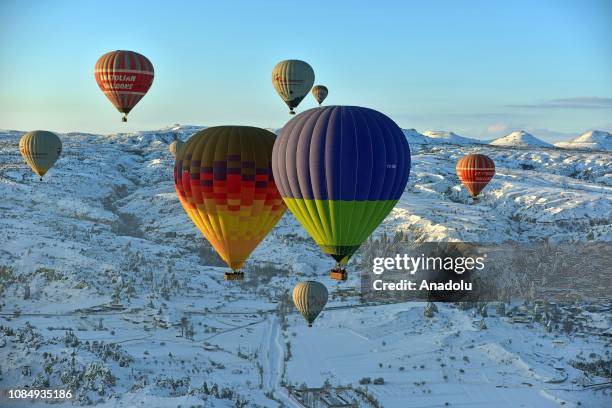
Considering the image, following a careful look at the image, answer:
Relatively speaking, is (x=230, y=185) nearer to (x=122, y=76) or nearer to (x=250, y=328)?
(x=122, y=76)

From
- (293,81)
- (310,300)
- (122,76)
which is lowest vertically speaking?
(310,300)

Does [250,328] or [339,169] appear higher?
[339,169]

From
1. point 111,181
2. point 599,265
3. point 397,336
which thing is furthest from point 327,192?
point 111,181

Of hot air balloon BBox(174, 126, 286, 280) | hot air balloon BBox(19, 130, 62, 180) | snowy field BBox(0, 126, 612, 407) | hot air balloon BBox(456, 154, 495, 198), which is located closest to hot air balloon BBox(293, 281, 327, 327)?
snowy field BBox(0, 126, 612, 407)

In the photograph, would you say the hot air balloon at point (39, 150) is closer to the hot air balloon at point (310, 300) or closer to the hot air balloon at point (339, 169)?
the hot air balloon at point (310, 300)

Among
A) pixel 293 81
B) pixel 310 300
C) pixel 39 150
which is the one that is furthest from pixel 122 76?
pixel 39 150

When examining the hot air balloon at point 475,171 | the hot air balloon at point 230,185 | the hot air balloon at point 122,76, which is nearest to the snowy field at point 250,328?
the hot air balloon at point 475,171
